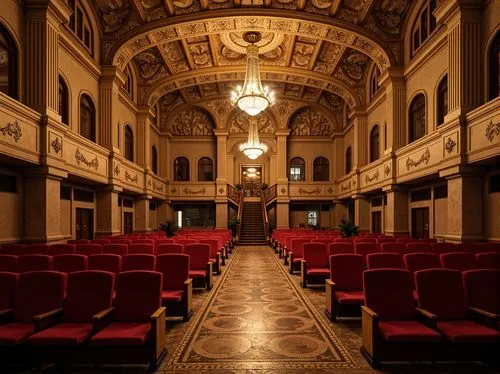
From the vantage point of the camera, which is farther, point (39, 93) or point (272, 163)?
point (272, 163)

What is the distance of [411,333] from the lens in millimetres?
3635

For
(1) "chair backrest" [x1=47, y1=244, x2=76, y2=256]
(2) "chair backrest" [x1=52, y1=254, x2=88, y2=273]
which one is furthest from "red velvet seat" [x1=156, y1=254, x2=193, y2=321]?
(1) "chair backrest" [x1=47, y1=244, x2=76, y2=256]

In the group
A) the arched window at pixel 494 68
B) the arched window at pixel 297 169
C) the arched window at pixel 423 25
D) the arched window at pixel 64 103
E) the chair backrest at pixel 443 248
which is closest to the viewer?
the chair backrest at pixel 443 248

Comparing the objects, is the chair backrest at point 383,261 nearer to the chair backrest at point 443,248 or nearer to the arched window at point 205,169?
the chair backrest at point 443,248

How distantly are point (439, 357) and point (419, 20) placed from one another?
11.6 metres

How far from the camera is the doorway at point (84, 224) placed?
452 inches

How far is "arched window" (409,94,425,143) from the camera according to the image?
12.2 m

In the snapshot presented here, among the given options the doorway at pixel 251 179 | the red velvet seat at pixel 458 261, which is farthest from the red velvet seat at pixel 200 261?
the doorway at pixel 251 179

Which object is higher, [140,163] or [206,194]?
[140,163]

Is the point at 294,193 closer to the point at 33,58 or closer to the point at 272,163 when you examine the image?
the point at 272,163

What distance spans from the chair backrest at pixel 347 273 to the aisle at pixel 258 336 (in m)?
0.61

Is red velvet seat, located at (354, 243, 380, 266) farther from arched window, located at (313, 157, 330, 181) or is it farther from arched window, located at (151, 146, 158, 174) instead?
arched window, located at (313, 157, 330, 181)

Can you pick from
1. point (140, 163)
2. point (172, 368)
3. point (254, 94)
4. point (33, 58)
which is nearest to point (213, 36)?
point (254, 94)

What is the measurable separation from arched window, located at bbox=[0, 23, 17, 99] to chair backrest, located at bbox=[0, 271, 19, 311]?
5877 millimetres
